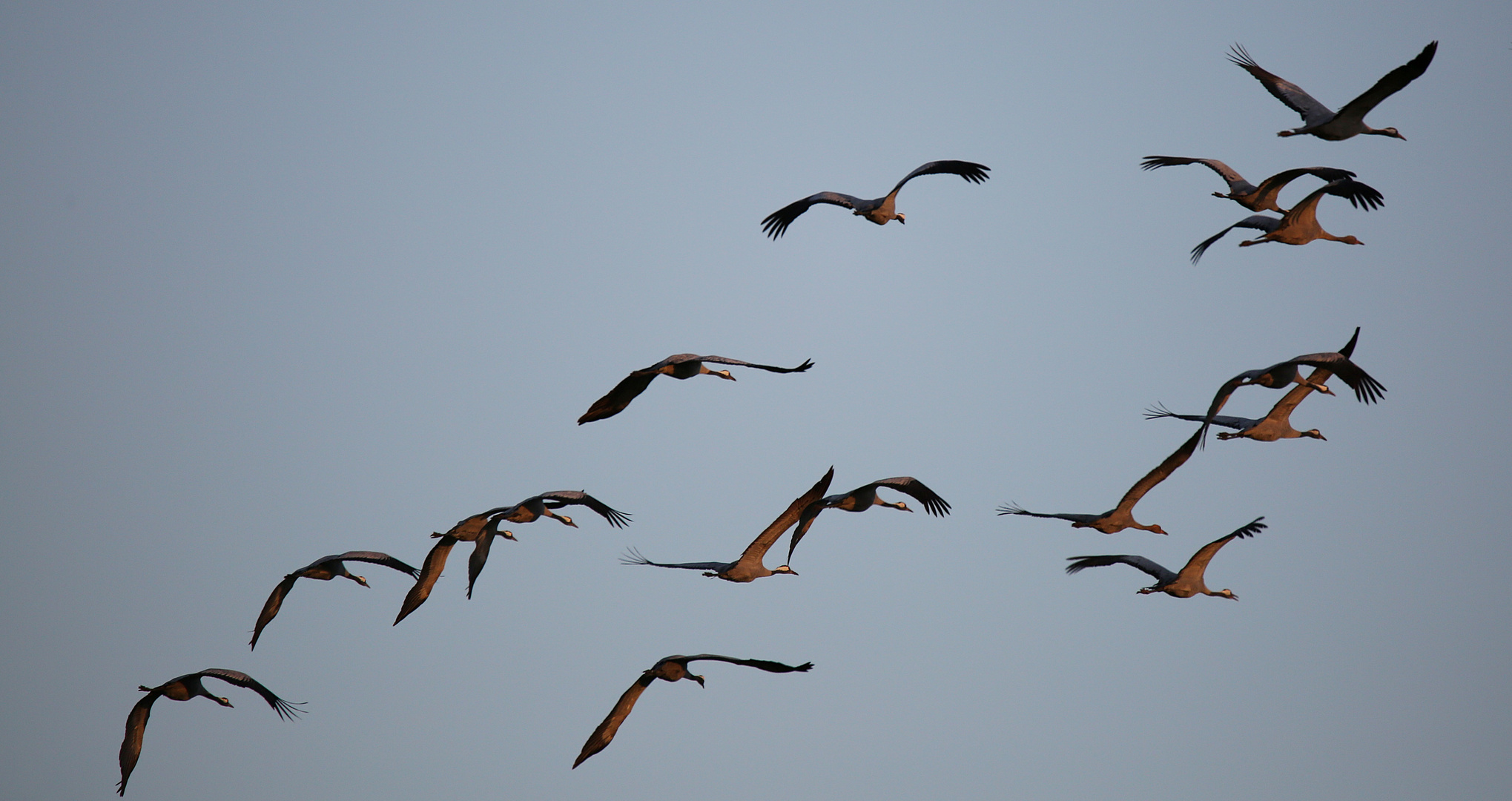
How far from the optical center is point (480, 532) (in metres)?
29.5

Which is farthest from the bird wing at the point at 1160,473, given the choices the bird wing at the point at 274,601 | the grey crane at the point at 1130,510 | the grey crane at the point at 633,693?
the bird wing at the point at 274,601

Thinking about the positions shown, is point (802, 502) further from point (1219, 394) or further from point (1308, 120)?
point (1308, 120)

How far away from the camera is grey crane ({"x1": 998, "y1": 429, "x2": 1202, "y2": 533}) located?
2622cm

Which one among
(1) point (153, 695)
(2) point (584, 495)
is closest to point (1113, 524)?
(2) point (584, 495)

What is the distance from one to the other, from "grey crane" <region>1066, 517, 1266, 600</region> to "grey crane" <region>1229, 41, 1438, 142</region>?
7555mm

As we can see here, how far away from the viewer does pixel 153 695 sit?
29406mm

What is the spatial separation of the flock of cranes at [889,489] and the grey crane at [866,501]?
0.03 meters

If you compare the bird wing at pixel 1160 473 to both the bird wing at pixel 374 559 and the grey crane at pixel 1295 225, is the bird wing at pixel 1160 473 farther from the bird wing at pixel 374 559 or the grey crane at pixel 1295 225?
the bird wing at pixel 374 559

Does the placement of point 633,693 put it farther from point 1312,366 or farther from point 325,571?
point 1312,366

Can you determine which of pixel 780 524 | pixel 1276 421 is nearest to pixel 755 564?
pixel 780 524

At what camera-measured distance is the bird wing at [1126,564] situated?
2789cm

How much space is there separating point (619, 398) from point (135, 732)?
1296cm

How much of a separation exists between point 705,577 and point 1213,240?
1175 centimetres

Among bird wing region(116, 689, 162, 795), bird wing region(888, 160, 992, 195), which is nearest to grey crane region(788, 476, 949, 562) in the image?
bird wing region(888, 160, 992, 195)
